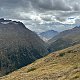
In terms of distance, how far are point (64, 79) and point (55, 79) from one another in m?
5.86

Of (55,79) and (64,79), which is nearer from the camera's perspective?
(64,79)

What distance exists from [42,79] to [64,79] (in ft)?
34.4

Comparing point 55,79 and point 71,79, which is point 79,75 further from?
point 55,79

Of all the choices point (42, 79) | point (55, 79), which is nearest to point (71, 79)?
point (55, 79)

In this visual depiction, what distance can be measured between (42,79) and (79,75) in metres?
13.3

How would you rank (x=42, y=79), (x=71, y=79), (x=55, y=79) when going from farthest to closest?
(x=42, y=79)
(x=55, y=79)
(x=71, y=79)

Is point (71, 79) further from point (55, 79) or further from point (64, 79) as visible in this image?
point (55, 79)

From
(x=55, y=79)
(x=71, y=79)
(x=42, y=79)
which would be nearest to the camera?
(x=71, y=79)

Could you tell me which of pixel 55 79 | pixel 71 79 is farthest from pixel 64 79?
pixel 55 79

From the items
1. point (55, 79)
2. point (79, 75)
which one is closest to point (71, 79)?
point (79, 75)

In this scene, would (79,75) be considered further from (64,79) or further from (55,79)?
(55,79)

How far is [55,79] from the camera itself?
49312 millimetres

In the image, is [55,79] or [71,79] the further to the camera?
[55,79]

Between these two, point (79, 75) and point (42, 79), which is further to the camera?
point (42, 79)
